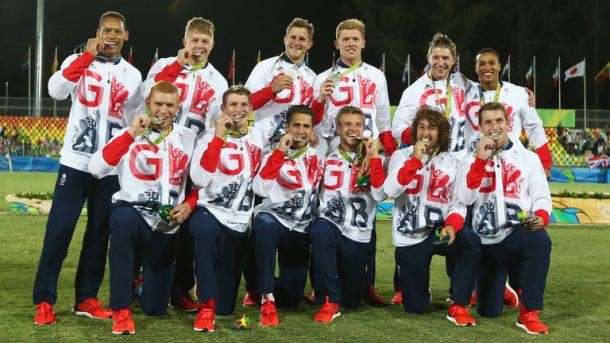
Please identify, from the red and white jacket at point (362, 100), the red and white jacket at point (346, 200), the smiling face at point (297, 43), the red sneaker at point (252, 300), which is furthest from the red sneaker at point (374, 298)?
the smiling face at point (297, 43)

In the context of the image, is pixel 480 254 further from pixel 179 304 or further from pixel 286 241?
pixel 179 304

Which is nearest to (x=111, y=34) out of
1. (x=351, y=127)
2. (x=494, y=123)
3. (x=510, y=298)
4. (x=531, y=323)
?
(x=351, y=127)

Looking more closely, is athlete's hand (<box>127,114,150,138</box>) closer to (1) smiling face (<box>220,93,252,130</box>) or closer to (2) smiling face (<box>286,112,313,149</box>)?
(1) smiling face (<box>220,93,252,130</box>)

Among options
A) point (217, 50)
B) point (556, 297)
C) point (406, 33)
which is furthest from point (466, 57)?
point (556, 297)

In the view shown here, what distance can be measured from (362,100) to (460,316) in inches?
77.3

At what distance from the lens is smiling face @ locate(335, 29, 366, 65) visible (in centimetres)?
673

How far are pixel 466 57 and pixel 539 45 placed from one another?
521 centimetres

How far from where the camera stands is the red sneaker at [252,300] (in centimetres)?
655

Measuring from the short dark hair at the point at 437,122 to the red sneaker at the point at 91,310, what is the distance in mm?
2659

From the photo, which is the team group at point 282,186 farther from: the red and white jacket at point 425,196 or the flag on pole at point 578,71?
the flag on pole at point 578,71

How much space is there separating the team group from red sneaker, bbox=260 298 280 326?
0.01m

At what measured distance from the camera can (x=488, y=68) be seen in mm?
6746

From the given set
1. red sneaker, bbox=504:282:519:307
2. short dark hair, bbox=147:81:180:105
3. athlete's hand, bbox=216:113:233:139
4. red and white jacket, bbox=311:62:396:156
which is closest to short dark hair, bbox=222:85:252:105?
athlete's hand, bbox=216:113:233:139

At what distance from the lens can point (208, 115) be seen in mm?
6469
